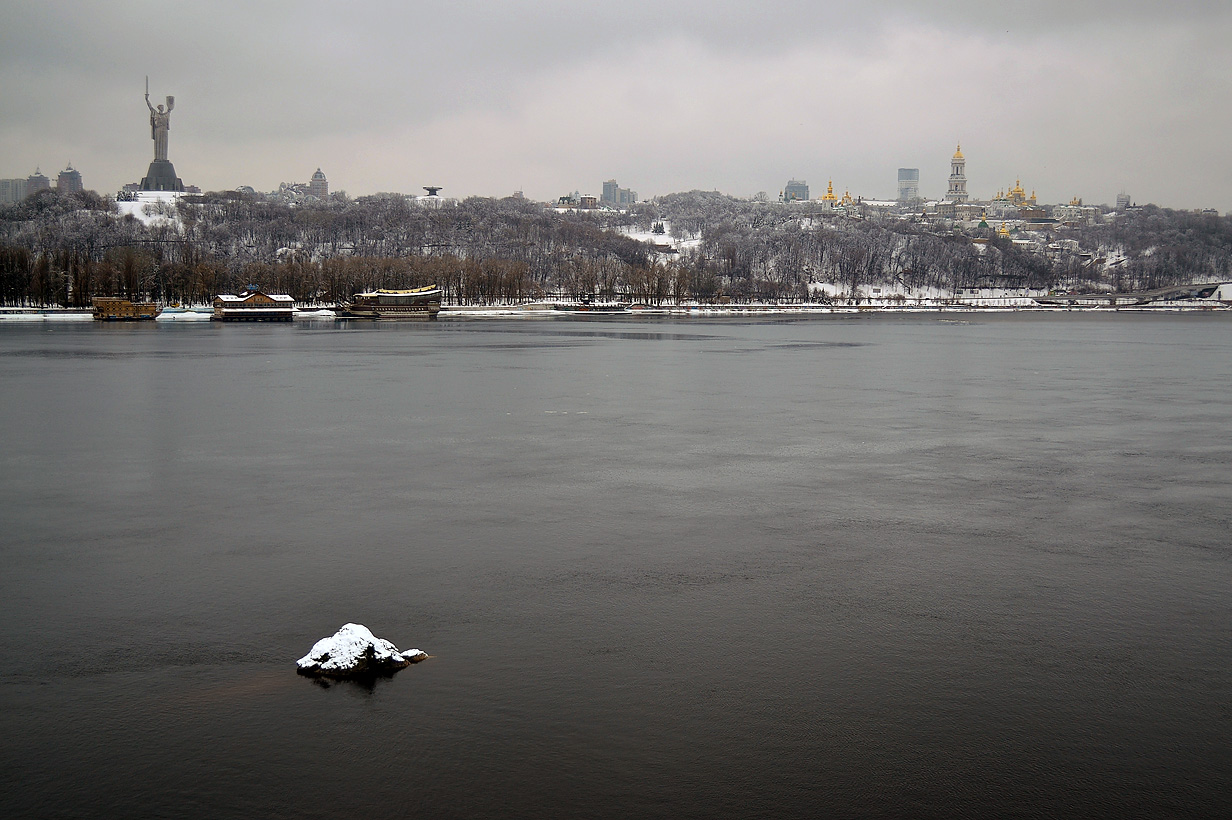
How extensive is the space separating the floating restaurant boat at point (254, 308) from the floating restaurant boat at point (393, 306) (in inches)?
265

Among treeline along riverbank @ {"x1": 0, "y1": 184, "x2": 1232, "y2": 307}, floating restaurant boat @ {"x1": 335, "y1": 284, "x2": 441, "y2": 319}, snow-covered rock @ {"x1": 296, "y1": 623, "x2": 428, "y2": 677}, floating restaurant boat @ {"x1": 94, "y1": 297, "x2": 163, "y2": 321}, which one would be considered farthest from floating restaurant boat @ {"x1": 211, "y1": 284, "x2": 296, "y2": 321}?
snow-covered rock @ {"x1": 296, "y1": 623, "x2": 428, "y2": 677}

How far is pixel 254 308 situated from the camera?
95.4 meters

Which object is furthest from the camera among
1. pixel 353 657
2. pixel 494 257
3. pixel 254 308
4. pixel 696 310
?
pixel 494 257

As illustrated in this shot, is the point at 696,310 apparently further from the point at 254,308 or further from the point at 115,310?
the point at 115,310

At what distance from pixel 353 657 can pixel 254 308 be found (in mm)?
93148

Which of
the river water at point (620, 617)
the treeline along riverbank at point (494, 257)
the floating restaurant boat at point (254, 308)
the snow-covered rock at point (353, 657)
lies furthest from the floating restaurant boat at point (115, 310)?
the snow-covered rock at point (353, 657)

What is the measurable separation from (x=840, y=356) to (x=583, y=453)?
31874mm

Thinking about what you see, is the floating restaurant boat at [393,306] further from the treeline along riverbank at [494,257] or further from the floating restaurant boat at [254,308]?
the treeline along riverbank at [494,257]

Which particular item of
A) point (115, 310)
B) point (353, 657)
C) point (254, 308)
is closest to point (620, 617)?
point (353, 657)

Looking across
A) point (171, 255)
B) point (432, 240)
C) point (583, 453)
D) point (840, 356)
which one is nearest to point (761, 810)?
point (583, 453)

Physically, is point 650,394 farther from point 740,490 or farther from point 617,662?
point 617,662

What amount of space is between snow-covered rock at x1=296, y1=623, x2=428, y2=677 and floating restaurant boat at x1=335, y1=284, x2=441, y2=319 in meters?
92.7

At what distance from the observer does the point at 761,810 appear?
6.79 metres

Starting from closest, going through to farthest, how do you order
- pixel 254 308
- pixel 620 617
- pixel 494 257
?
1. pixel 620 617
2. pixel 254 308
3. pixel 494 257
